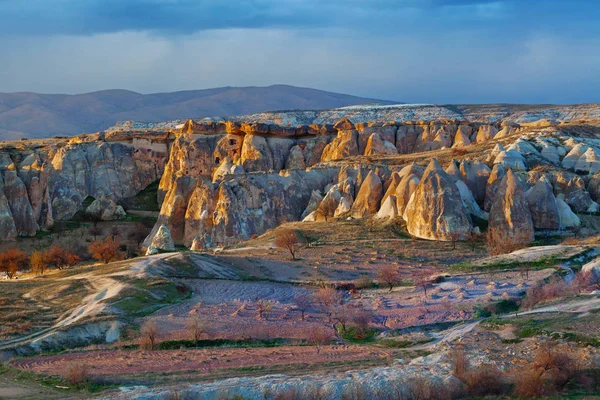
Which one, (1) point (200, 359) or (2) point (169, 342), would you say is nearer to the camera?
(1) point (200, 359)

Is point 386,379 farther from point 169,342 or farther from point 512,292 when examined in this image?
point 512,292

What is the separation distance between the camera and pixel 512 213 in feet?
134

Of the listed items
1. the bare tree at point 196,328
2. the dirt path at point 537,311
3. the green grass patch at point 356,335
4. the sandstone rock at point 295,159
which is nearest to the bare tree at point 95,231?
the sandstone rock at point 295,159

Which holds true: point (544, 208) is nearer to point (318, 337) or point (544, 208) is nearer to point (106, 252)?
point (318, 337)

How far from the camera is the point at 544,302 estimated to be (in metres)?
26.0

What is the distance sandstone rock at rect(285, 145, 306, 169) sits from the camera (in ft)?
231

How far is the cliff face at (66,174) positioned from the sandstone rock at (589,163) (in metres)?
35.3

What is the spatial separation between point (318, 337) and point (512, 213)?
19645 mm

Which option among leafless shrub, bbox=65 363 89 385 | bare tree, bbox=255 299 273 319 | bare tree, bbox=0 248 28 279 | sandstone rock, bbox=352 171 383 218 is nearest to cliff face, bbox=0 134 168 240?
bare tree, bbox=0 248 28 279

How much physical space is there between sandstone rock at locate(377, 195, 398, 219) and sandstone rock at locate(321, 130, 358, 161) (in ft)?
81.5

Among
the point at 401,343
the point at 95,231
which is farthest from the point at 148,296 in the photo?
the point at 95,231

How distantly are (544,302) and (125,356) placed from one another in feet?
41.0

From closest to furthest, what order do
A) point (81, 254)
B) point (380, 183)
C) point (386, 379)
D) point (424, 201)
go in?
point (386, 379) < point (424, 201) < point (380, 183) < point (81, 254)

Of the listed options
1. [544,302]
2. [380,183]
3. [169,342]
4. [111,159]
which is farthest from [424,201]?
[111,159]
